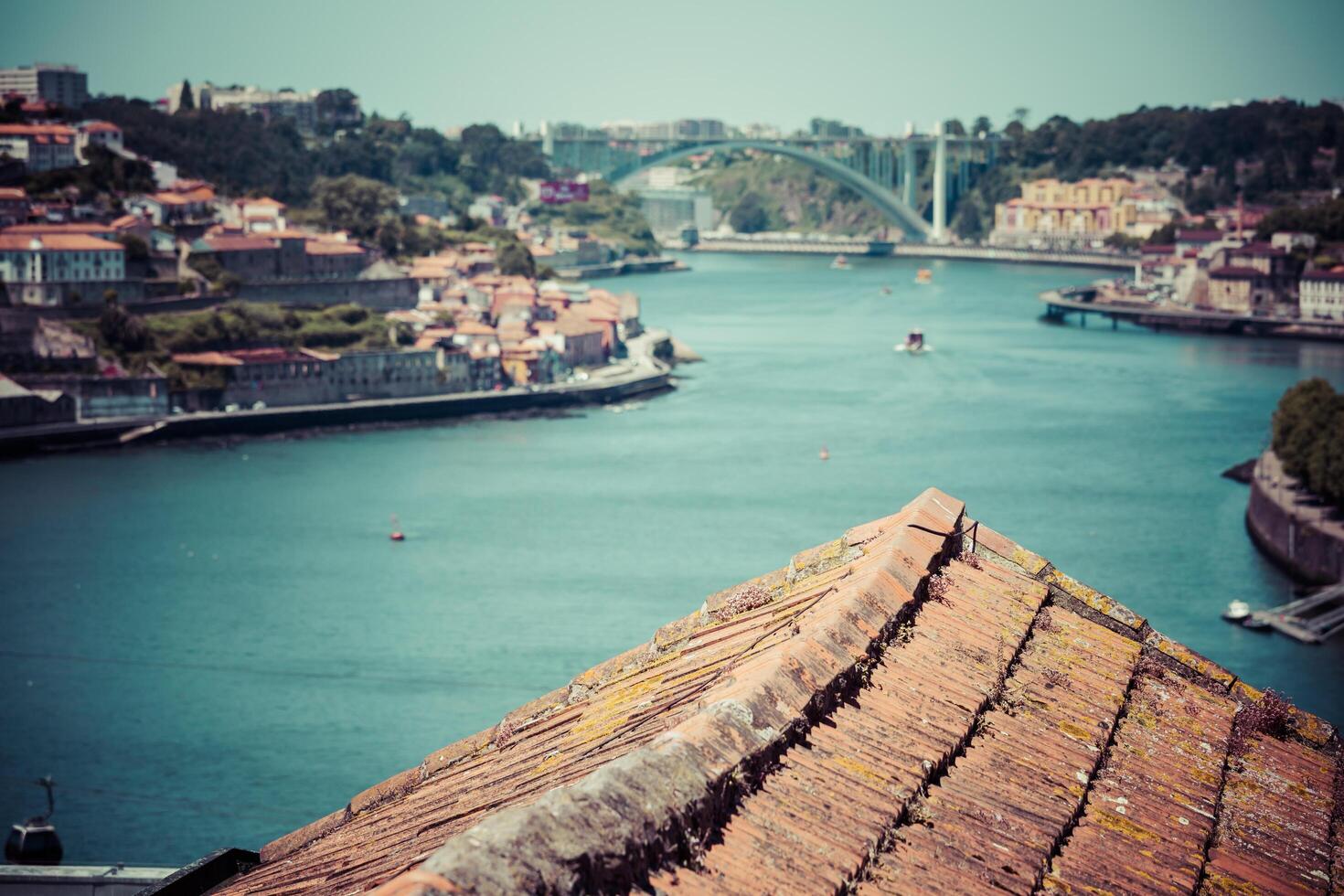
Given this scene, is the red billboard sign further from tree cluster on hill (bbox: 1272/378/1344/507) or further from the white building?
tree cluster on hill (bbox: 1272/378/1344/507)

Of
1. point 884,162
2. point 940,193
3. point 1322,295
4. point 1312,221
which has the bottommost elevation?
point 1322,295

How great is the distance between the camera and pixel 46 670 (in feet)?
43.5

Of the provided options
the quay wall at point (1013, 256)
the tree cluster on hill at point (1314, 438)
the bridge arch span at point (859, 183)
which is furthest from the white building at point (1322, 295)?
the bridge arch span at point (859, 183)

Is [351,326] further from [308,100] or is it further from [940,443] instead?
[308,100]

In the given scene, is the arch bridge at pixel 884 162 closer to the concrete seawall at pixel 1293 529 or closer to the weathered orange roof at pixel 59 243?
the weathered orange roof at pixel 59 243

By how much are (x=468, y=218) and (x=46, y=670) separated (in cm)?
3527

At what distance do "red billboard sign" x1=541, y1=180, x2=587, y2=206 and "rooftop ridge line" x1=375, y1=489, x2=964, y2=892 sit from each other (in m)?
63.1

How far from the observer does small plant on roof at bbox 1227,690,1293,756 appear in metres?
2.07

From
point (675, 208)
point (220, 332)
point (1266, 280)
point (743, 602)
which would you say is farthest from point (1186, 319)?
point (675, 208)

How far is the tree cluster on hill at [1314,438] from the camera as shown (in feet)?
53.0

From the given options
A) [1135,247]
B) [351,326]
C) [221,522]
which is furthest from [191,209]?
[1135,247]

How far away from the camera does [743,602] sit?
2.14 meters

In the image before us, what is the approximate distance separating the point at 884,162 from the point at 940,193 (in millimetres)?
4258

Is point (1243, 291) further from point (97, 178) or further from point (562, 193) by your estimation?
point (562, 193)
